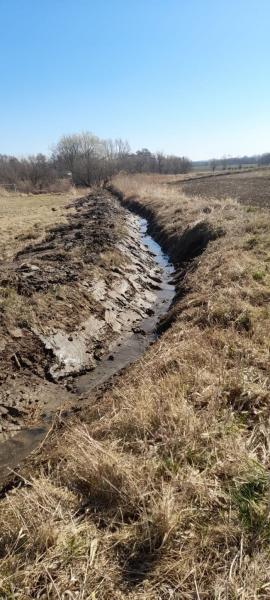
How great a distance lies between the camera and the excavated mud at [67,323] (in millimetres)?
7086

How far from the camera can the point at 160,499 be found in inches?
136

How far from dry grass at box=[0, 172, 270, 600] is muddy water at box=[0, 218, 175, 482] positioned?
1.06 meters

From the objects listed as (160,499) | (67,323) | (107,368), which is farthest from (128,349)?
(160,499)

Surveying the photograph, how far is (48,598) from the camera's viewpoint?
283 centimetres

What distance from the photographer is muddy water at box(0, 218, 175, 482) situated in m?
5.91

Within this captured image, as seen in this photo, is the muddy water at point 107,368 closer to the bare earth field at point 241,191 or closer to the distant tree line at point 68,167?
the bare earth field at point 241,191

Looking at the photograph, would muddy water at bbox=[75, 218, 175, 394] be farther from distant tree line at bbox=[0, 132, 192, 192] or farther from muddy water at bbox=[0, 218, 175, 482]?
distant tree line at bbox=[0, 132, 192, 192]

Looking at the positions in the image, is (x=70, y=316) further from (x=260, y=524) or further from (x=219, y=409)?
(x=260, y=524)

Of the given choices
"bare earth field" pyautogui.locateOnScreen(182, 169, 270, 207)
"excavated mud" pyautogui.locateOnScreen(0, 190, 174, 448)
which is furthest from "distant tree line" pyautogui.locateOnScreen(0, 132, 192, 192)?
"excavated mud" pyautogui.locateOnScreen(0, 190, 174, 448)

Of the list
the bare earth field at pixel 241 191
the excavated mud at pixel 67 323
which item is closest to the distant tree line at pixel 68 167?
the bare earth field at pixel 241 191

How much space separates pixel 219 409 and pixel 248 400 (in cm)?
39

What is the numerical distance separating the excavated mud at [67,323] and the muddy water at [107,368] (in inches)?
0.9

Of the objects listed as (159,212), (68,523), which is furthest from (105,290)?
(159,212)

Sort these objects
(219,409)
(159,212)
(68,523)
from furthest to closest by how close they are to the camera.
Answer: (159,212)
(219,409)
(68,523)
